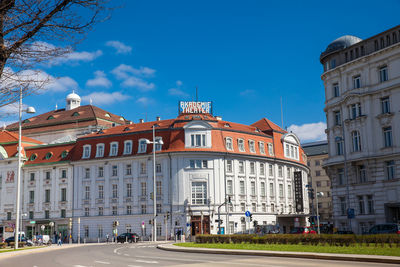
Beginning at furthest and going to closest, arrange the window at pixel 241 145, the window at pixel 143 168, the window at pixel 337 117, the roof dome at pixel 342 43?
the window at pixel 241 145 → the window at pixel 143 168 → the roof dome at pixel 342 43 → the window at pixel 337 117

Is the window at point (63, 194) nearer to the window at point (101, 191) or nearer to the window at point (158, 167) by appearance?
the window at point (101, 191)

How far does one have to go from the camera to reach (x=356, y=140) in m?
51.3

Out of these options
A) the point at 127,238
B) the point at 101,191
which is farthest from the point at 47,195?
the point at 127,238

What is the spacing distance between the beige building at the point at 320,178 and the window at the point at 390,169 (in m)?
73.1

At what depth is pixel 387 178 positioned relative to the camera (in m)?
48.1

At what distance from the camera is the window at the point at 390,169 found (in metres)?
47.7

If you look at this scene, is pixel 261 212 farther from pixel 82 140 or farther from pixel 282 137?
pixel 82 140

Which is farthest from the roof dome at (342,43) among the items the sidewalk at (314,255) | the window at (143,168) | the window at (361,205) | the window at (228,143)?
the sidewalk at (314,255)

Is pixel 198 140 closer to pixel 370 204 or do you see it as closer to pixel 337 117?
pixel 337 117

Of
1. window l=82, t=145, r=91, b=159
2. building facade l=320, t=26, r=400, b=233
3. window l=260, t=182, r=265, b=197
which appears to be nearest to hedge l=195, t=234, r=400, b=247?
building facade l=320, t=26, r=400, b=233

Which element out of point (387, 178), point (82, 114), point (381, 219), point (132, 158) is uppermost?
point (82, 114)

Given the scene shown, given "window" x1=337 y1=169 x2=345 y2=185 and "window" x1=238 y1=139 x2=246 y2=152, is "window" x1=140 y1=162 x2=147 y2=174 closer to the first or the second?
"window" x1=238 y1=139 x2=246 y2=152

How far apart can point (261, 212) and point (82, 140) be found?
2976cm

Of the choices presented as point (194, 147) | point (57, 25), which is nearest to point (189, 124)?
point (194, 147)
